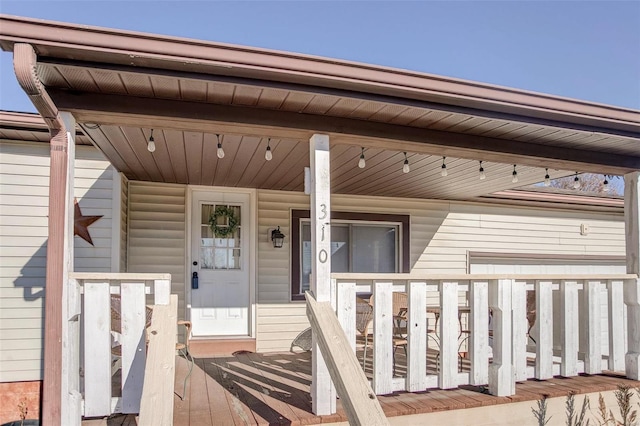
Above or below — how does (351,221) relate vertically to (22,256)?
above

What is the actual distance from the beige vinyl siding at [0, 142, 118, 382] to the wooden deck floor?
5.35ft

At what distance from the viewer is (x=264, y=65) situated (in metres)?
2.72

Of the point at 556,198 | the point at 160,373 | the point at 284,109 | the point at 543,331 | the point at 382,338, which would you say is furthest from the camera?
the point at 556,198

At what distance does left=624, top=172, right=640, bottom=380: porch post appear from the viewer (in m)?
4.22

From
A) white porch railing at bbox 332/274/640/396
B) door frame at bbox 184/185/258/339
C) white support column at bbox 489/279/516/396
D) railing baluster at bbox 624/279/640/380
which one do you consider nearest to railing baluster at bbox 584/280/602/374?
white porch railing at bbox 332/274/640/396

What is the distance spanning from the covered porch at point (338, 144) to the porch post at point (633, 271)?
12mm

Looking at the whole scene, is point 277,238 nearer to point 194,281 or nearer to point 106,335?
point 194,281

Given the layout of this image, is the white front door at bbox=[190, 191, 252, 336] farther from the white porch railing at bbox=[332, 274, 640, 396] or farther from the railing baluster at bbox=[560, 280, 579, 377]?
the railing baluster at bbox=[560, 280, 579, 377]

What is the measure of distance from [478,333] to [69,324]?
9.85 ft

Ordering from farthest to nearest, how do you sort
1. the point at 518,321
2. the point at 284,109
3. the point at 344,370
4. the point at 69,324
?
the point at 518,321 < the point at 284,109 < the point at 69,324 < the point at 344,370

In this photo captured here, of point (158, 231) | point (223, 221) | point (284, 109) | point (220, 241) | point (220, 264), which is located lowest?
point (220, 264)

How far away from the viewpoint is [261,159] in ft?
15.1

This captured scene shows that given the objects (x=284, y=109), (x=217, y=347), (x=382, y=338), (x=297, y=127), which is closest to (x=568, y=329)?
(x=382, y=338)

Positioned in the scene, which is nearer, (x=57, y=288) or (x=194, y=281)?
(x=57, y=288)
